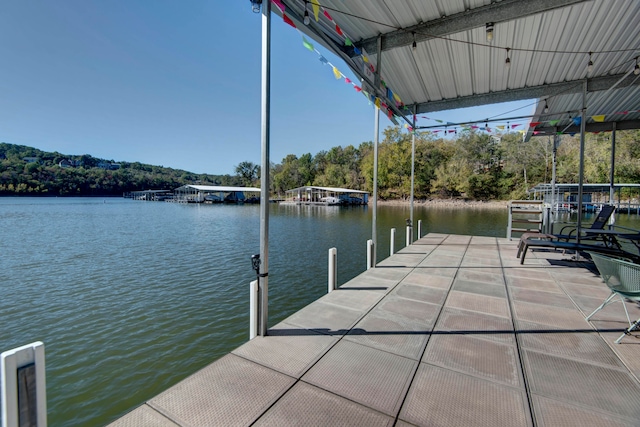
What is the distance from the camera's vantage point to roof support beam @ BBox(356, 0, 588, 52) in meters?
3.19

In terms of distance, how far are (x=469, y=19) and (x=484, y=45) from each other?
884mm

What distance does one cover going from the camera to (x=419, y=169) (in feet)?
145

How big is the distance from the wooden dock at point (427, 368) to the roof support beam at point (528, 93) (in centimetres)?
389

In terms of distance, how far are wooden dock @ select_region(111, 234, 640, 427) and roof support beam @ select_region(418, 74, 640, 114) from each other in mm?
3890

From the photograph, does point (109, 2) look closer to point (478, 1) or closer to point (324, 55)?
point (324, 55)

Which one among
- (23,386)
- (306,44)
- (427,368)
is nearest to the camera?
(23,386)

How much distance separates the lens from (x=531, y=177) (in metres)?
37.2

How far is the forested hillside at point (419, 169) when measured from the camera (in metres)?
25.4

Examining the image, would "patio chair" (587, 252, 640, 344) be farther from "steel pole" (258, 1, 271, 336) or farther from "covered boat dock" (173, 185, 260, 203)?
"covered boat dock" (173, 185, 260, 203)

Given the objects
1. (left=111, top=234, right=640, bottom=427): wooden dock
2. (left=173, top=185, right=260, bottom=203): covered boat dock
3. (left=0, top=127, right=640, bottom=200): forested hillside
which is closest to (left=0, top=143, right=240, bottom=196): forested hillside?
(left=0, top=127, right=640, bottom=200): forested hillside

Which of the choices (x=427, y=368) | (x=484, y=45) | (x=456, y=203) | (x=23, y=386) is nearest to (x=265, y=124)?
(x=23, y=386)

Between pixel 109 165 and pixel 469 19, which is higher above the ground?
pixel 109 165

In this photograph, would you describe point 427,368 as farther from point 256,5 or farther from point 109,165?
point 109,165

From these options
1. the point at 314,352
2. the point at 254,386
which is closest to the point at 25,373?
the point at 254,386
